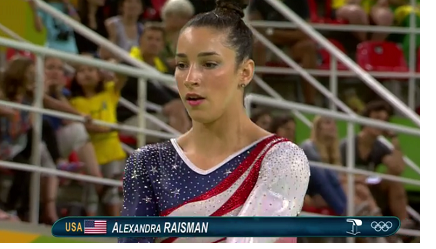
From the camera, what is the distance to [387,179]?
88.4 inches

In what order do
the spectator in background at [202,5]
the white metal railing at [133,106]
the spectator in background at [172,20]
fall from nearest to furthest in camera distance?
1. the spectator in background at [202,5]
2. the spectator in background at [172,20]
3. the white metal railing at [133,106]

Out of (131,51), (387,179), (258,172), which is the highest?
(131,51)

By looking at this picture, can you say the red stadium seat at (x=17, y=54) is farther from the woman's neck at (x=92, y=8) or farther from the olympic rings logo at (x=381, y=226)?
the olympic rings logo at (x=381, y=226)

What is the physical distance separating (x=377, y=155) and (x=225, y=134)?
72 centimetres

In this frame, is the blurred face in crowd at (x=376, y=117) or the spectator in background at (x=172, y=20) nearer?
the spectator in background at (x=172, y=20)

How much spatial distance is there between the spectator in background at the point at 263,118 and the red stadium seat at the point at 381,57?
1.09ft

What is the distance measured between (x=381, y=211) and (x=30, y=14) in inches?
40.1

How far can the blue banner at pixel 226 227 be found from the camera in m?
1.71

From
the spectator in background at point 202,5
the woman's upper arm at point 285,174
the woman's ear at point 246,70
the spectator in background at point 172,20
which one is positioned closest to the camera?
the woman's upper arm at point 285,174

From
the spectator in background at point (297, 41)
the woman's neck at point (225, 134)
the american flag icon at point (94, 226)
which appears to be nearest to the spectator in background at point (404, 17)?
the spectator in background at point (297, 41)

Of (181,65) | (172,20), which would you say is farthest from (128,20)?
(181,65)

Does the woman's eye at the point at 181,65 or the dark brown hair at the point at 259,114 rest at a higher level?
the dark brown hair at the point at 259,114
